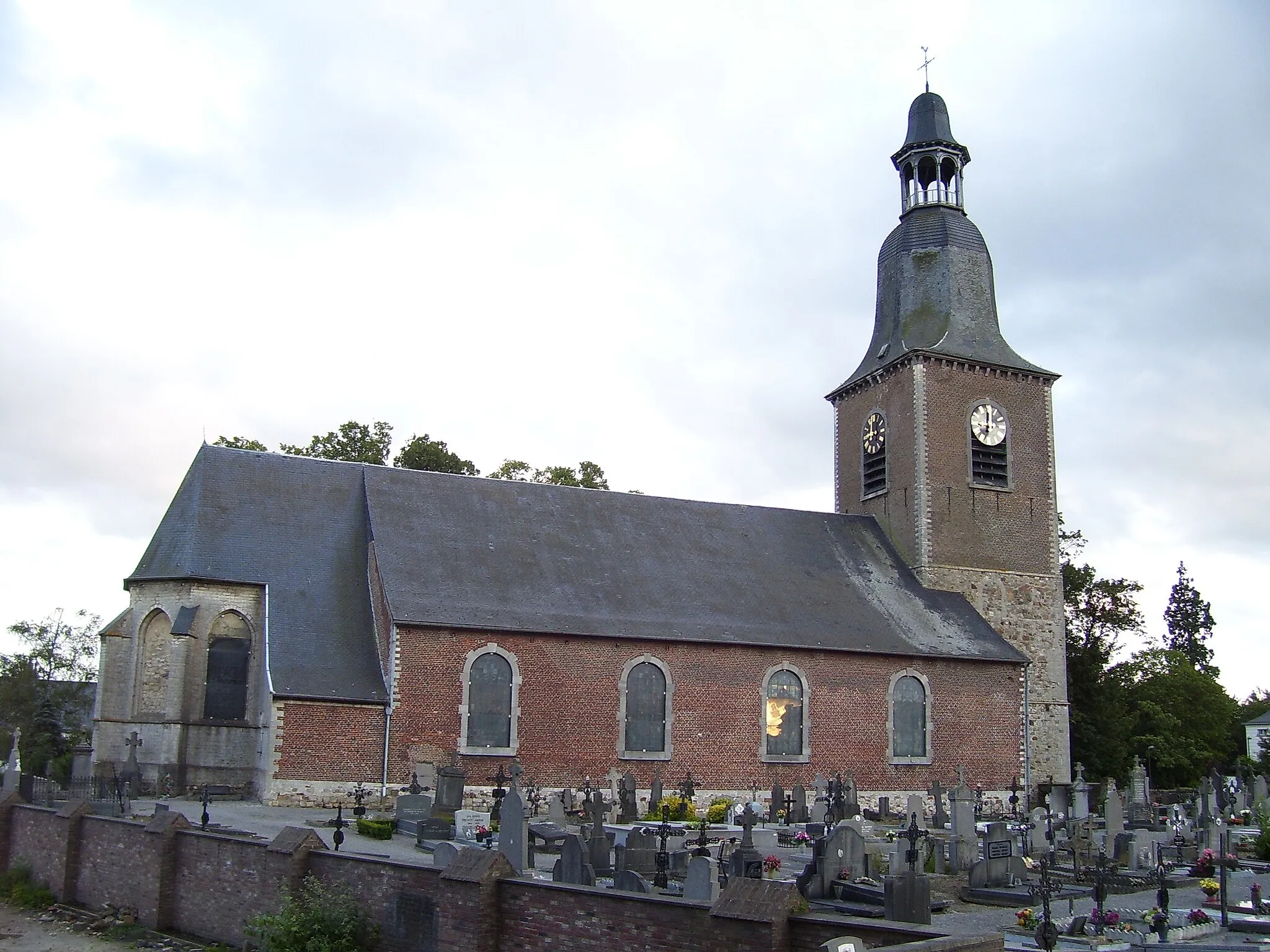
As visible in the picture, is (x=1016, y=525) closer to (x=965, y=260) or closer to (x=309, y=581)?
(x=965, y=260)

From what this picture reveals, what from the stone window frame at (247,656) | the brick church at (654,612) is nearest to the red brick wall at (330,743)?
the brick church at (654,612)

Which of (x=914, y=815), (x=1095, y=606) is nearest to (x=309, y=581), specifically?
(x=914, y=815)

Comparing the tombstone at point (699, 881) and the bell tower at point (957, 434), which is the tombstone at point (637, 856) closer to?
the tombstone at point (699, 881)

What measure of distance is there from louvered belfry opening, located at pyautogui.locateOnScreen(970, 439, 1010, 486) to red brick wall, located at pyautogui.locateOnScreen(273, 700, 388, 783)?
17805 millimetres

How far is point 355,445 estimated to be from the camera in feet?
122

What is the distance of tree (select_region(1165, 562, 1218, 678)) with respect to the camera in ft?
231

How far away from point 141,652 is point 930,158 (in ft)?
81.0

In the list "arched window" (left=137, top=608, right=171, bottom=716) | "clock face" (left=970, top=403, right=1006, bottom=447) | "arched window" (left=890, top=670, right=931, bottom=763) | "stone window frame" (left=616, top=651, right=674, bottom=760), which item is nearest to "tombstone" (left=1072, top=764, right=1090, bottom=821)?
"arched window" (left=890, top=670, right=931, bottom=763)

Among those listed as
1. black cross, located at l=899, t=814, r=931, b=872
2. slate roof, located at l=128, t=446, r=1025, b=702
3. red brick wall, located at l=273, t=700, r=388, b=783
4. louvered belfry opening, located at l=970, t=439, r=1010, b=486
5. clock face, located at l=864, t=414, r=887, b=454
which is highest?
clock face, located at l=864, t=414, r=887, b=454

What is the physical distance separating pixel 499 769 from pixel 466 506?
23.2ft

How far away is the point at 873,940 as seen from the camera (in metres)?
8.04

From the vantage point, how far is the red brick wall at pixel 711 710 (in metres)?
23.0

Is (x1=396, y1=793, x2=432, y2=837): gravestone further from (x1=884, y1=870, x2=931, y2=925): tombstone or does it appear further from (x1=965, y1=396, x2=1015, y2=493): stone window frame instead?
(x1=965, y1=396, x2=1015, y2=493): stone window frame

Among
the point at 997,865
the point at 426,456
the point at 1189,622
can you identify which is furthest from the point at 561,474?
the point at 1189,622
